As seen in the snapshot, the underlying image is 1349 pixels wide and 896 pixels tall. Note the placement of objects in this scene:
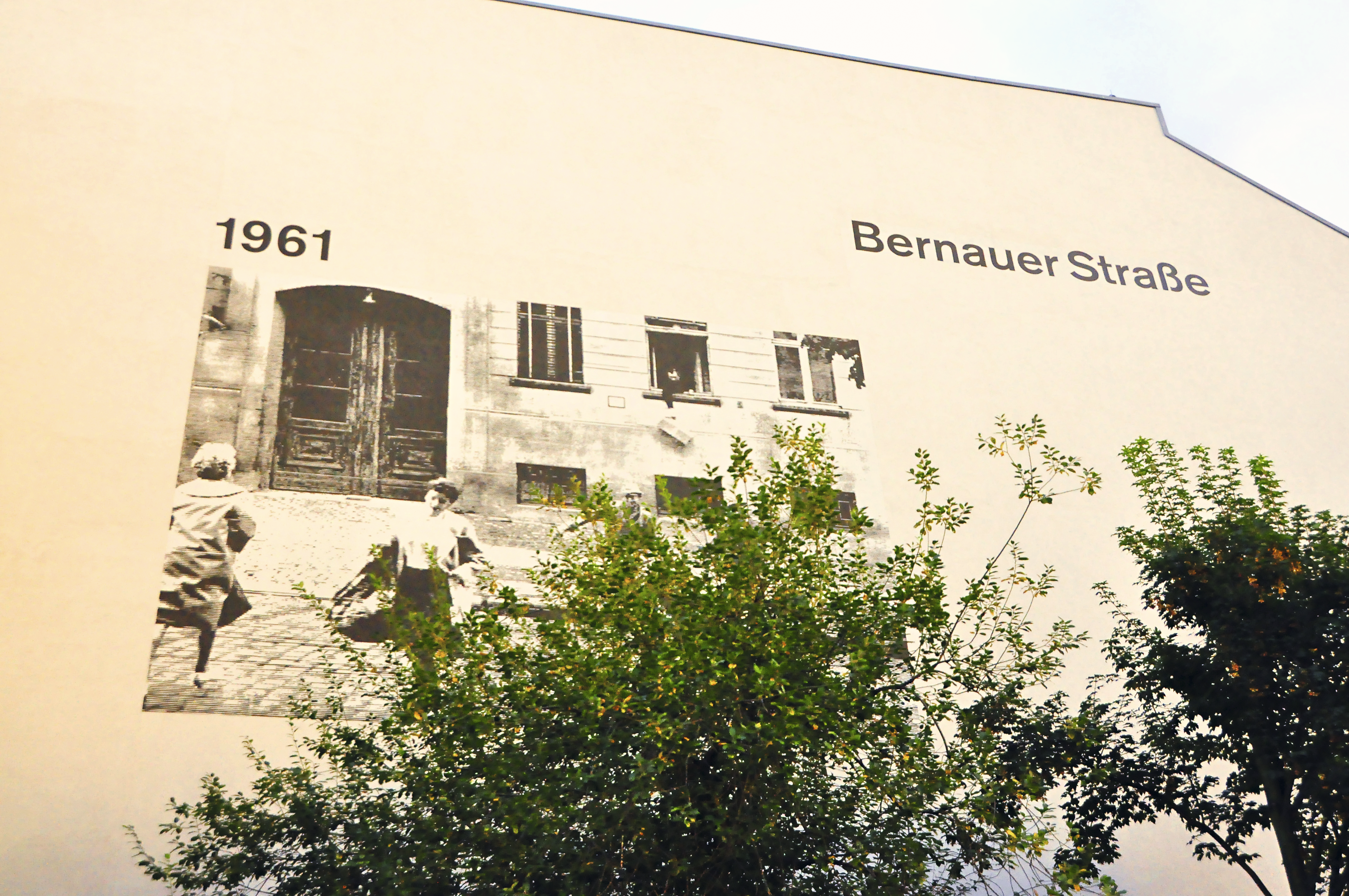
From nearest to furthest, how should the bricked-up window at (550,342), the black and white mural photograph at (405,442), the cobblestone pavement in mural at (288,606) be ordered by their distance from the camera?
the cobblestone pavement in mural at (288,606) → the black and white mural photograph at (405,442) → the bricked-up window at (550,342)

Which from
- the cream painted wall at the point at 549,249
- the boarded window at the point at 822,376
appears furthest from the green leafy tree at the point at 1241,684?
the boarded window at the point at 822,376

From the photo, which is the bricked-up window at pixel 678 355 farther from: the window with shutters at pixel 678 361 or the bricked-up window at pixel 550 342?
the bricked-up window at pixel 550 342

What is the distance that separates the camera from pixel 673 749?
901 cm

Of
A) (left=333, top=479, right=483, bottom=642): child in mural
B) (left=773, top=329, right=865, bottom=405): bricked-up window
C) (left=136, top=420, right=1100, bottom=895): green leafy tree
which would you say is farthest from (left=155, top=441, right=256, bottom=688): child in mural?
(left=773, top=329, right=865, bottom=405): bricked-up window

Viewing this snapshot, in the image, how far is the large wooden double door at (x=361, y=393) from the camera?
14.7 meters

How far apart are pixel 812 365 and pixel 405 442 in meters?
5.47

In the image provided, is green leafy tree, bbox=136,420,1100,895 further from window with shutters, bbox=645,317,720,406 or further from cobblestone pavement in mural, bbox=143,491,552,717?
window with shutters, bbox=645,317,720,406

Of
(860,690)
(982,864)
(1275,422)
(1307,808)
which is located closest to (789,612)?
(860,690)

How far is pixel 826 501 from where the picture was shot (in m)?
10.7

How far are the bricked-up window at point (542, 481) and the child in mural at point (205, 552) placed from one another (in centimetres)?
304

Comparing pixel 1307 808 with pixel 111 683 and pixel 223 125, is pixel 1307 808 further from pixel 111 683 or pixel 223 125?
pixel 223 125

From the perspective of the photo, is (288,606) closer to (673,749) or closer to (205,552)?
(205,552)

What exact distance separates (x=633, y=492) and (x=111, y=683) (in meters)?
6.07

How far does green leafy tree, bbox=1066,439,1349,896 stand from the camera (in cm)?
1090
